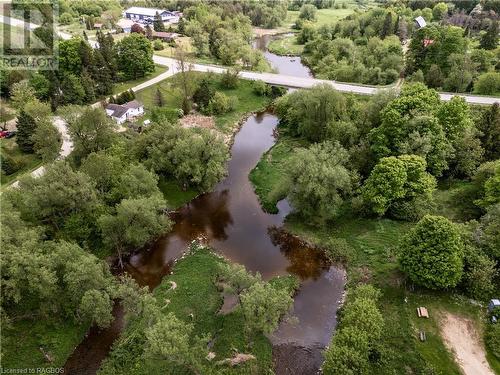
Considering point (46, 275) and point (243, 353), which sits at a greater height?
point (46, 275)

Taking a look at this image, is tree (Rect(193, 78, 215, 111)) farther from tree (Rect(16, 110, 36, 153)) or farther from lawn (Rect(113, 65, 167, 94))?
tree (Rect(16, 110, 36, 153))

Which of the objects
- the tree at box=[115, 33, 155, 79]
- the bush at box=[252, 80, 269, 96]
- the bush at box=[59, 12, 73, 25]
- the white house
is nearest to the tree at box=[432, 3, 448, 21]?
the bush at box=[252, 80, 269, 96]

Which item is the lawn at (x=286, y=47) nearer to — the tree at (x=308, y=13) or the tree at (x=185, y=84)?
the tree at (x=308, y=13)

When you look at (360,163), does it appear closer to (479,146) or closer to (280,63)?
(479,146)

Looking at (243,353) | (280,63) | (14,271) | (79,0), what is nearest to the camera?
(14,271)

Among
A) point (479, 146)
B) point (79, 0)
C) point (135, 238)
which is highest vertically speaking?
point (79, 0)

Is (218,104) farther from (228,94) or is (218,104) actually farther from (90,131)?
A: (90,131)

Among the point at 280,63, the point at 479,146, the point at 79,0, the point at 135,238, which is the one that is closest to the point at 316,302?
the point at 135,238

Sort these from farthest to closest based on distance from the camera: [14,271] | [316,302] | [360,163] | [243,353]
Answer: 1. [360,163]
2. [316,302]
3. [243,353]
4. [14,271]
